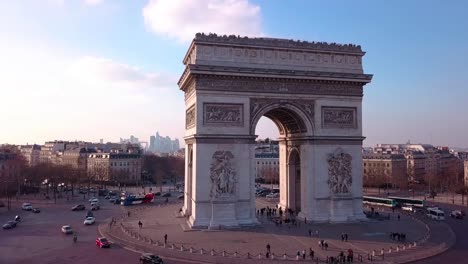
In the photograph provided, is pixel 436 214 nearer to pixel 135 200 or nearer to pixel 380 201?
pixel 380 201

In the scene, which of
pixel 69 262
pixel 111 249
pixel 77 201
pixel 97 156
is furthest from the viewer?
pixel 97 156

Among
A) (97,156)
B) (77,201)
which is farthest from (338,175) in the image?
(97,156)

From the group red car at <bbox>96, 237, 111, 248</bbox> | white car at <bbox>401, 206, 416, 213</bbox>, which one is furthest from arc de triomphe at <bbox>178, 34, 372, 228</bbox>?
white car at <bbox>401, 206, 416, 213</bbox>

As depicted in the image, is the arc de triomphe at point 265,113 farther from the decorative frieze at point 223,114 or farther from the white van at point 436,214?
the white van at point 436,214

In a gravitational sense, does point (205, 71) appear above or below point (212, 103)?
above

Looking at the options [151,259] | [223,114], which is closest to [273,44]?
[223,114]

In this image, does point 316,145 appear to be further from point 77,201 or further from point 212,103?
point 77,201

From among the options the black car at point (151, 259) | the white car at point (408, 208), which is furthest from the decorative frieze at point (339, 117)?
the black car at point (151, 259)
